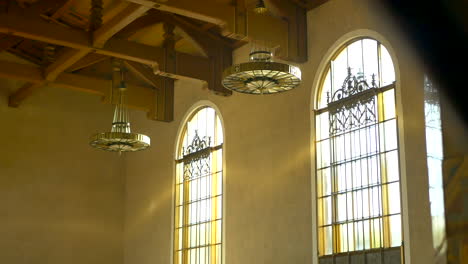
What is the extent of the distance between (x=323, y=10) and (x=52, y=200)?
9611mm

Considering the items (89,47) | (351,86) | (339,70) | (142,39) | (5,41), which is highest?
(142,39)

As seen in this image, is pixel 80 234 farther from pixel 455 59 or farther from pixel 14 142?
pixel 455 59

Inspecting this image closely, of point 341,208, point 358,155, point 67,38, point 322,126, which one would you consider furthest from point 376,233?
point 67,38

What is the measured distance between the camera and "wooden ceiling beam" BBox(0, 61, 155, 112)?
1522cm

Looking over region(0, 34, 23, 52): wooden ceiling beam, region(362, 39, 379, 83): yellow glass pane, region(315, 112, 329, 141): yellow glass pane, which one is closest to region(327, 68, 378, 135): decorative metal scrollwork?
region(362, 39, 379, 83): yellow glass pane

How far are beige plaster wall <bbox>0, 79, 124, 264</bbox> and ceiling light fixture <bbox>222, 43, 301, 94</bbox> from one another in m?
8.85

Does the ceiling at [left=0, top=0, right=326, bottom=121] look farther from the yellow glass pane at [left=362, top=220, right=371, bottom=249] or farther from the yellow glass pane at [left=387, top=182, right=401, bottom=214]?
the yellow glass pane at [left=362, top=220, right=371, bottom=249]

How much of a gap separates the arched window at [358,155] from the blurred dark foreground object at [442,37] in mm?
10097

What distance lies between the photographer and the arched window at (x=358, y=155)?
1066 cm

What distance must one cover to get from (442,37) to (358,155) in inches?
431

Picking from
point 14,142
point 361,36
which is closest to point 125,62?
point 14,142

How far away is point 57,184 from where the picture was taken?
18203mm

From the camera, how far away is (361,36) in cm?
1153

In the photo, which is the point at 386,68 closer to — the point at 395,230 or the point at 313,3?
the point at 313,3
